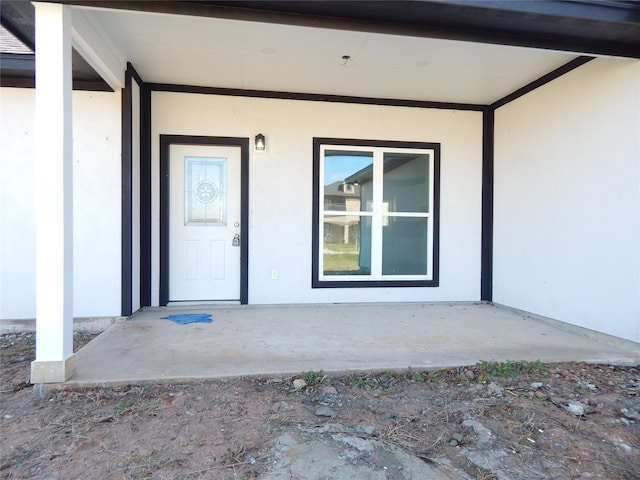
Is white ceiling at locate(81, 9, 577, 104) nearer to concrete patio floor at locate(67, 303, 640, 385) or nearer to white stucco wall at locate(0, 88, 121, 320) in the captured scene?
white stucco wall at locate(0, 88, 121, 320)

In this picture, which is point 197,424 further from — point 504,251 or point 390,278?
point 504,251

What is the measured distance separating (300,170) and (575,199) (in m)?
3.04

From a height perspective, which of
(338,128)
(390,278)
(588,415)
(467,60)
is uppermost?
(467,60)

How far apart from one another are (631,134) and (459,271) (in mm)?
2461

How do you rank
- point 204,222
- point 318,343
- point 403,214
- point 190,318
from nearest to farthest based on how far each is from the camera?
point 318,343 < point 190,318 < point 204,222 < point 403,214

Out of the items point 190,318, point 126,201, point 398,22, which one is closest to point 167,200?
point 126,201

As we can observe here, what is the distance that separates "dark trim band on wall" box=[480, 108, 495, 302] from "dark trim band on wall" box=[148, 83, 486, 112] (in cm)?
26

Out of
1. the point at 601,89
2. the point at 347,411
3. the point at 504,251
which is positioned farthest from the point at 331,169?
the point at 347,411

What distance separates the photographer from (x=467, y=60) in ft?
12.6

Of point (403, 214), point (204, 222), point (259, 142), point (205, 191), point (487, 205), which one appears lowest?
point (204, 222)

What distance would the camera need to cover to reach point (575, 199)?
3867 mm

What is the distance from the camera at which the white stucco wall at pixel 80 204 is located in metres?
3.92

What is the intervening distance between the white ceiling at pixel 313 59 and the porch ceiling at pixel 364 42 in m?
0.01

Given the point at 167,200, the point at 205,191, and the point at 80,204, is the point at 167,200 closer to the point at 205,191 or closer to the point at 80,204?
the point at 205,191
